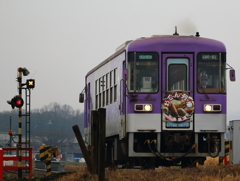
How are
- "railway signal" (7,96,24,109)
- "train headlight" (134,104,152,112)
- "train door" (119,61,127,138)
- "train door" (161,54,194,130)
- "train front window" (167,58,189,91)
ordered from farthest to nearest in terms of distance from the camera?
"railway signal" (7,96,24,109)
"train door" (119,61,127,138)
"train front window" (167,58,189,91)
"train headlight" (134,104,152,112)
"train door" (161,54,194,130)

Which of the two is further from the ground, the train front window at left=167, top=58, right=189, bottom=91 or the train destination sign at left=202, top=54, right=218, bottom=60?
the train destination sign at left=202, top=54, right=218, bottom=60

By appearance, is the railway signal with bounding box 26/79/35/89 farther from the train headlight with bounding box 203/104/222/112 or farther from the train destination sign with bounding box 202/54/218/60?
the train headlight with bounding box 203/104/222/112

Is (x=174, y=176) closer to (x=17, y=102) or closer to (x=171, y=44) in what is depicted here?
(x=171, y=44)

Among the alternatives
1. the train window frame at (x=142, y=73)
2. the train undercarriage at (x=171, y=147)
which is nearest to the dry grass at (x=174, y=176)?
the train undercarriage at (x=171, y=147)

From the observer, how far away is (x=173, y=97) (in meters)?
18.1

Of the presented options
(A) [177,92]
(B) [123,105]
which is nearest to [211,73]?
(A) [177,92]

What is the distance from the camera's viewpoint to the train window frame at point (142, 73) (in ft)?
60.1

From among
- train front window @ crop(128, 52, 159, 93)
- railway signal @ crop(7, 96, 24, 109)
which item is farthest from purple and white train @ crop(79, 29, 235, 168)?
railway signal @ crop(7, 96, 24, 109)

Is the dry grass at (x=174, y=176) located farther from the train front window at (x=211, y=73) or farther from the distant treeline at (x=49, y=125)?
the distant treeline at (x=49, y=125)

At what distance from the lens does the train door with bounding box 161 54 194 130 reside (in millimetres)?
18094

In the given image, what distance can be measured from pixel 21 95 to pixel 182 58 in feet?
20.9

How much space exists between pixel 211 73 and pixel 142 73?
5.64 feet

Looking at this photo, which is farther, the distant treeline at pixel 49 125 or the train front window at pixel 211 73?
the distant treeline at pixel 49 125

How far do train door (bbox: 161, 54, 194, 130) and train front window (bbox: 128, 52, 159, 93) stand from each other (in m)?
0.23
